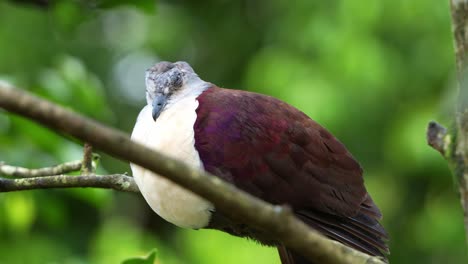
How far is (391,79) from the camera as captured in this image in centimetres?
476

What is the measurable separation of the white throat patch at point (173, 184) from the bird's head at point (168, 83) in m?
0.18

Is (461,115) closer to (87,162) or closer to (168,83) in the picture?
(87,162)

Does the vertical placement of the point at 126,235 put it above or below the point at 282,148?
below

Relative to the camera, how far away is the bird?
5.99 ft

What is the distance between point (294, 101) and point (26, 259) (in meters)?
1.56

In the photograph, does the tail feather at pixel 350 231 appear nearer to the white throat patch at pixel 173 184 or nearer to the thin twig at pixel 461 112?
the white throat patch at pixel 173 184

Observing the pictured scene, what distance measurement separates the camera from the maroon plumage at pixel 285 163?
6.13 feet

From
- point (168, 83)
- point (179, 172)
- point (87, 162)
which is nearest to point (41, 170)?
point (87, 162)

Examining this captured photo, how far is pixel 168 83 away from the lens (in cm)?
219

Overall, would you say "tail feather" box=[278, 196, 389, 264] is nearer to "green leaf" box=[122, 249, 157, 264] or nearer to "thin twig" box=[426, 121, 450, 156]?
"green leaf" box=[122, 249, 157, 264]

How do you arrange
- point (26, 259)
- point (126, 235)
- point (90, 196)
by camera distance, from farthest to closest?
point (26, 259), point (126, 235), point (90, 196)

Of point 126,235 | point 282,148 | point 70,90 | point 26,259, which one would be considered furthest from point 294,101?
point 282,148

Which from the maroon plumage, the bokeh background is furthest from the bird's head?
the bokeh background

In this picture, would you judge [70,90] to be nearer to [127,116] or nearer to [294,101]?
[294,101]
